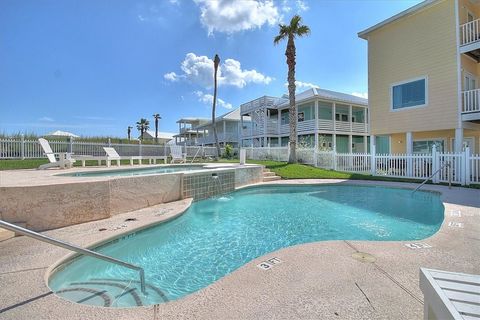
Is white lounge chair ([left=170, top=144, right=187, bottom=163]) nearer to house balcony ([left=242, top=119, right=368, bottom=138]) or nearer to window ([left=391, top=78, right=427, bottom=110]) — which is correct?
house balcony ([left=242, top=119, right=368, bottom=138])

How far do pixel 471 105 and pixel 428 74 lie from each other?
267cm

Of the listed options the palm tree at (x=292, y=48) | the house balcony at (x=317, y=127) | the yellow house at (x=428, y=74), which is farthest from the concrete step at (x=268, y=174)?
the house balcony at (x=317, y=127)

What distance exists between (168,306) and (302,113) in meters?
25.2

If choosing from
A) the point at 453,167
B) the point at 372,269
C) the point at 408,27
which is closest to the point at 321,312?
the point at 372,269

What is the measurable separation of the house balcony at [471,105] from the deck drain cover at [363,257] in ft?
43.2

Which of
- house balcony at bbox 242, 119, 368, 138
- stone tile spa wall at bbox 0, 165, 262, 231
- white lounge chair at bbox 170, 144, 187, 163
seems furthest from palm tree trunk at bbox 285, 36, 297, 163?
stone tile spa wall at bbox 0, 165, 262, 231

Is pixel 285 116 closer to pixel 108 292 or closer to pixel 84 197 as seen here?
pixel 84 197

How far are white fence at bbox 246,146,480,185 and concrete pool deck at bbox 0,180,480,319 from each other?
8.73 meters

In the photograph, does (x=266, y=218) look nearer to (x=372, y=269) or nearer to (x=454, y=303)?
(x=372, y=269)

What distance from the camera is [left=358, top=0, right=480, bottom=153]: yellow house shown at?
12.6 m

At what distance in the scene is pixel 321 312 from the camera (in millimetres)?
2201

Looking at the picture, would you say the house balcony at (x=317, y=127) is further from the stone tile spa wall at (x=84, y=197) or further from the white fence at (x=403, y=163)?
the stone tile spa wall at (x=84, y=197)

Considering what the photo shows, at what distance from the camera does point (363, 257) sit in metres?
3.43

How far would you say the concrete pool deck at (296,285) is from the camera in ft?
Answer: 7.25
